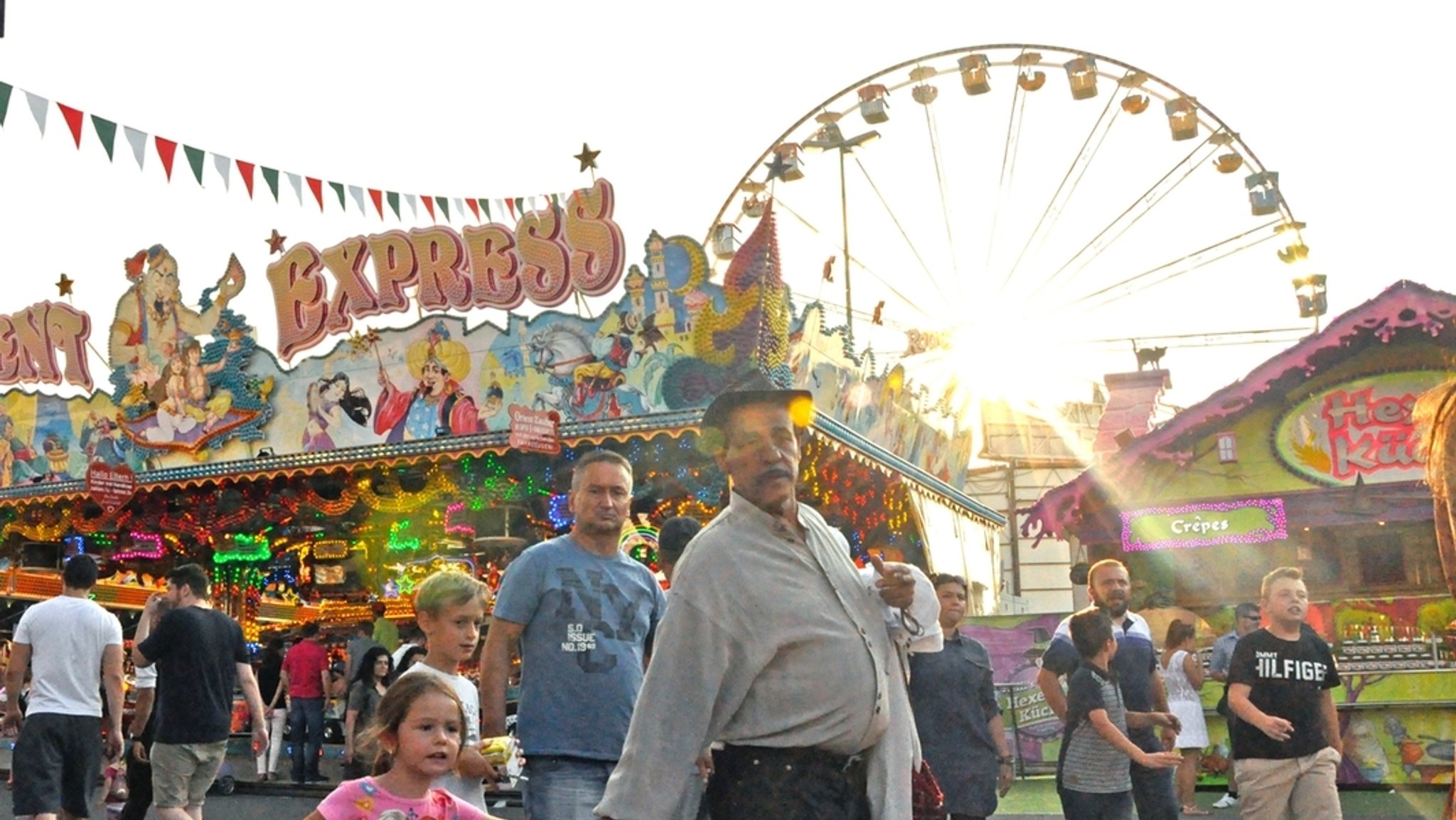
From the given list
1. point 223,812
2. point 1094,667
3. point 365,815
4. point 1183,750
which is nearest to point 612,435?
point 223,812

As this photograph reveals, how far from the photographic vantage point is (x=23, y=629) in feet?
24.5

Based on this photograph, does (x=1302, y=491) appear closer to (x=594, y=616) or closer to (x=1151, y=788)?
(x=1151, y=788)

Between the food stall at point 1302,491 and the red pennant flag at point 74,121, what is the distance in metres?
9.76

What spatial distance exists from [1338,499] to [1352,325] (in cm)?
171

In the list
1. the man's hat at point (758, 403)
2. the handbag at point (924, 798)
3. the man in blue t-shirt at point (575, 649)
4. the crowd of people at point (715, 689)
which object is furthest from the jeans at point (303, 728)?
the man's hat at point (758, 403)

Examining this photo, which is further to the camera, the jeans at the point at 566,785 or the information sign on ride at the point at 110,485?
the information sign on ride at the point at 110,485

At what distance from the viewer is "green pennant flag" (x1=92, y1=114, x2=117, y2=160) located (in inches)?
560

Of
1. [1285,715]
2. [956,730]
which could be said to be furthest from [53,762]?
[1285,715]

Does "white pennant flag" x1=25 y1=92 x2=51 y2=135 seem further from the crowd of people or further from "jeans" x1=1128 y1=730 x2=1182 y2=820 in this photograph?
"jeans" x1=1128 y1=730 x2=1182 y2=820

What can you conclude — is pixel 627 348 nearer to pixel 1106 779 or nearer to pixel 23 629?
pixel 23 629

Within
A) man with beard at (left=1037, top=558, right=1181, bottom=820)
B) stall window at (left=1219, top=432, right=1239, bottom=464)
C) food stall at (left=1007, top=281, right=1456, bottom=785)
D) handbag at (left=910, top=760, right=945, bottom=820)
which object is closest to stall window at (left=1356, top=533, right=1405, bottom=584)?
food stall at (left=1007, top=281, right=1456, bottom=785)

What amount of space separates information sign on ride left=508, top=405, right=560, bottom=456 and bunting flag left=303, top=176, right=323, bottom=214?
363cm

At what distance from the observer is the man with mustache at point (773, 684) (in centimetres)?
332

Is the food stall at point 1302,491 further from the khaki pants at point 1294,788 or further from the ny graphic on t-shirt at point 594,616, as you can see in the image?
the ny graphic on t-shirt at point 594,616
